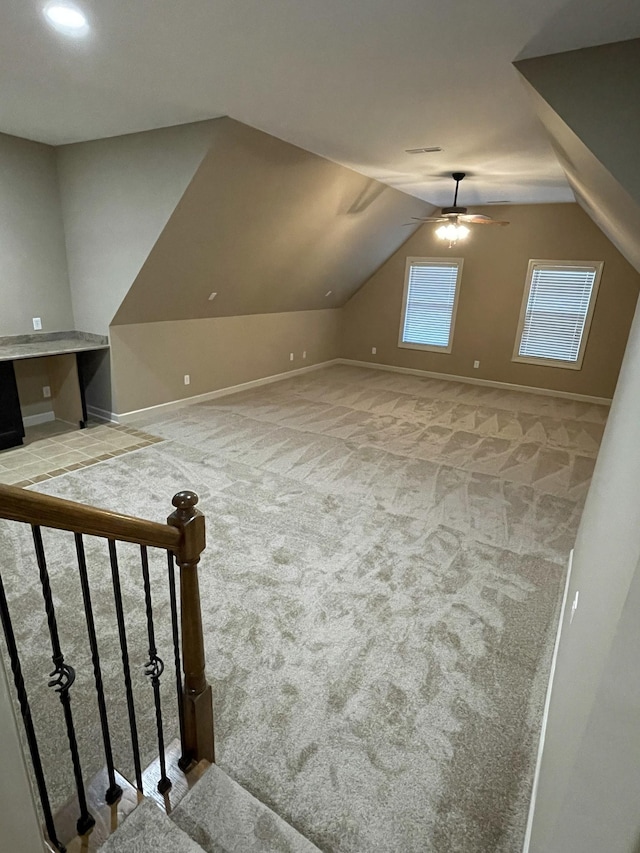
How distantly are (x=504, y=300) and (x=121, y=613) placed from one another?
7.13 m

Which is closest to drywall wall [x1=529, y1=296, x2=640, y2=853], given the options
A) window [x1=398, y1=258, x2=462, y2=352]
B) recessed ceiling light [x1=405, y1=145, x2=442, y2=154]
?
recessed ceiling light [x1=405, y1=145, x2=442, y2=154]

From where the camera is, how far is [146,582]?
122 cm

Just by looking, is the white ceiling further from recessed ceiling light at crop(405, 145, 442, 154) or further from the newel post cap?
the newel post cap

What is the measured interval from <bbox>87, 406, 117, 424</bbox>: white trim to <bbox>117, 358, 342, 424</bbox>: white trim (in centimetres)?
4

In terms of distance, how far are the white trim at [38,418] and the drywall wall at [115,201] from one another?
3.51ft

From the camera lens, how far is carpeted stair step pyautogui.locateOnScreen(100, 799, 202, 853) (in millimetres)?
1119

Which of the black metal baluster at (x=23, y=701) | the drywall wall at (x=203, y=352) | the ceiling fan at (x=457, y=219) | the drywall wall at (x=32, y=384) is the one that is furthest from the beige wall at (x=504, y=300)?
the black metal baluster at (x=23, y=701)

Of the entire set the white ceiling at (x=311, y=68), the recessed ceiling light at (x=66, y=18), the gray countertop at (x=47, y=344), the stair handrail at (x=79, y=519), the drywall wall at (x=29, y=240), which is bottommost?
the gray countertop at (x=47, y=344)

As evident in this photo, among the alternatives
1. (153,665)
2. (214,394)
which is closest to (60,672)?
(153,665)

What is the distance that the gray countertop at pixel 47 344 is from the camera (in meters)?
4.12

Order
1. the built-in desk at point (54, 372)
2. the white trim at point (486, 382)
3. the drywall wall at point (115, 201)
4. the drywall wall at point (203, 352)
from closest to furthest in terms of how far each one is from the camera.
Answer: the drywall wall at point (115, 201) < the built-in desk at point (54, 372) < the drywall wall at point (203, 352) < the white trim at point (486, 382)

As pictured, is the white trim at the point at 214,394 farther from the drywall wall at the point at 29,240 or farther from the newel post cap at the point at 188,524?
the newel post cap at the point at 188,524

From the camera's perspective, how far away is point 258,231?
4.80m

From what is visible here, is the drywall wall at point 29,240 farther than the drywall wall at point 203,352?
No
